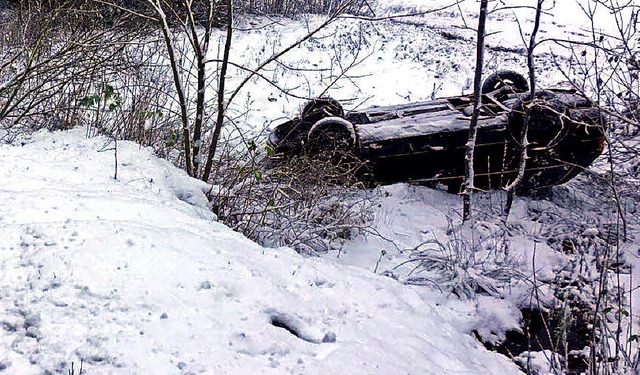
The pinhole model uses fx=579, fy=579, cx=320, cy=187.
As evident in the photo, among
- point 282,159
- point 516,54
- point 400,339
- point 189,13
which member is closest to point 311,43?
point 516,54

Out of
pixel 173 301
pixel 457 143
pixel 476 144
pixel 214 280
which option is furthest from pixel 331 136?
pixel 173 301

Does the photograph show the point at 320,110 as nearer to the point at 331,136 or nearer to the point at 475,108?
the point at 331,136

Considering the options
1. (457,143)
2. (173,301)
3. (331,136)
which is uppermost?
(457,143)

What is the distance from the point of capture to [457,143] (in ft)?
22.2

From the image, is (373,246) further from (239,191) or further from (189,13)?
(189,13)

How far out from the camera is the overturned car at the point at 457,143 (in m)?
6.57

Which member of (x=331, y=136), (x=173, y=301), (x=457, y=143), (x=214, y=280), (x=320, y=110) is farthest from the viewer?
(x=320, y=110)

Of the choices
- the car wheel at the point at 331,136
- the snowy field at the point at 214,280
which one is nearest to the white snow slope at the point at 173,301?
the snowy field at the point at 214,280

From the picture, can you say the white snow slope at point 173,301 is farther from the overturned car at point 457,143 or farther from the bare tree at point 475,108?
the overturned car at point 457,143

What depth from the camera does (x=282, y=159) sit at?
650 cm

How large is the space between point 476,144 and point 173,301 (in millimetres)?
4773

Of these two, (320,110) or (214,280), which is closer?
(214,280)

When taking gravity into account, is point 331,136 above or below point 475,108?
below

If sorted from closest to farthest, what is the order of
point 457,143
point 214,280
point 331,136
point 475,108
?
point 214,280 → point 475,108 → point 331,136 → point 457,143
